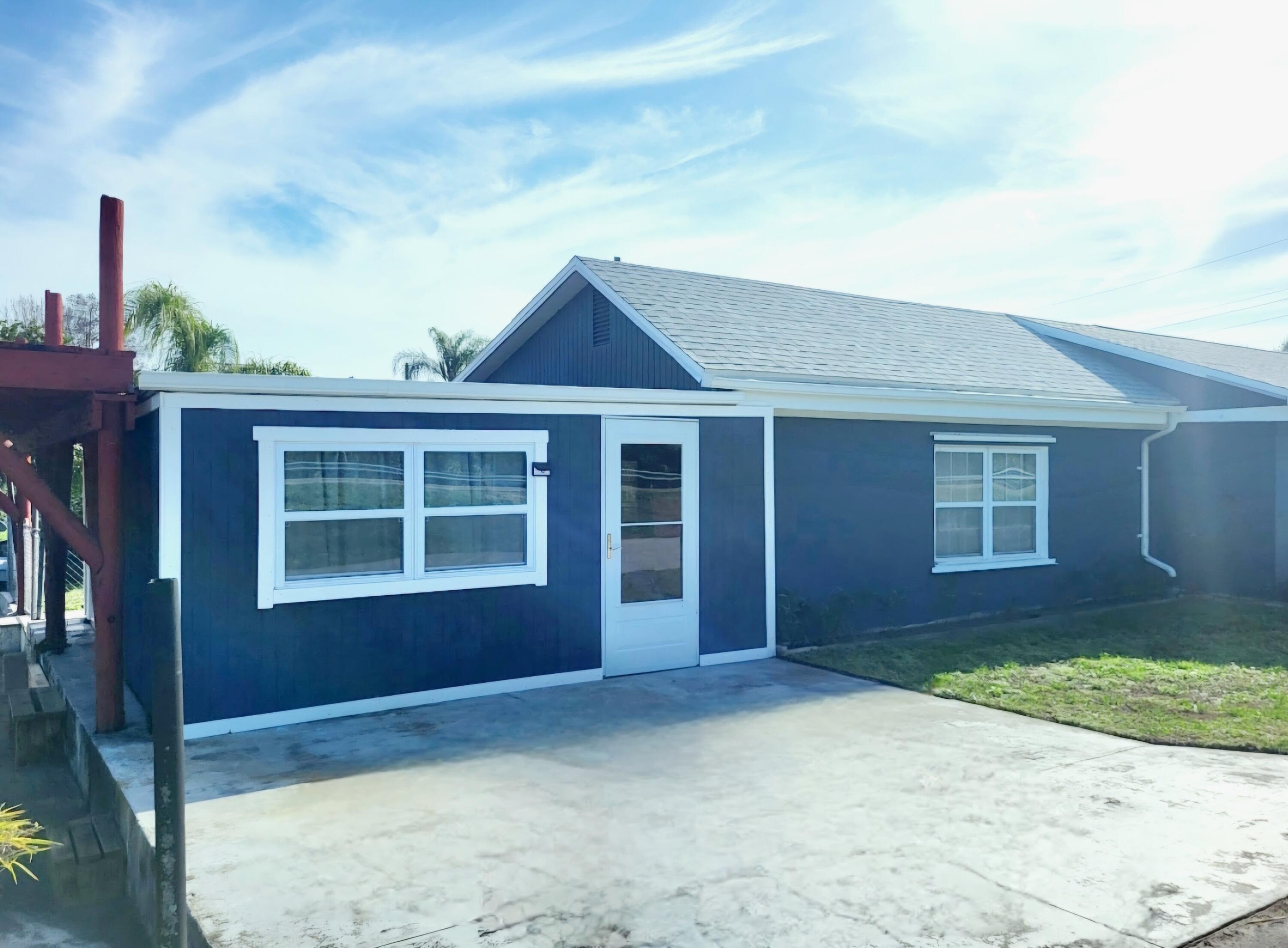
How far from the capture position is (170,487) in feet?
19.9

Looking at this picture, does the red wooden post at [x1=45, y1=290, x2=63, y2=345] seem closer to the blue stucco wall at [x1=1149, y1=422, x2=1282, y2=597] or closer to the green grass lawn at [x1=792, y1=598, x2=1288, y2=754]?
the green grass lawn at [x1=792, y1=598, x2=1288, y2=754]

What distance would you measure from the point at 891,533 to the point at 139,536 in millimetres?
7111

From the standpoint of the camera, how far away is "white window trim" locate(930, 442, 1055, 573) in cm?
1048

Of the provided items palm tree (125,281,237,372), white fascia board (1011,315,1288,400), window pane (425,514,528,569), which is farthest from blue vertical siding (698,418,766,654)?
palm tree (125,281,237,372)

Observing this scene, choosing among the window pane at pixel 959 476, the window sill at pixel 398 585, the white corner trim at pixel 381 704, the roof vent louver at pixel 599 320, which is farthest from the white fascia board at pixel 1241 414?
the window sill at pixel 398 585

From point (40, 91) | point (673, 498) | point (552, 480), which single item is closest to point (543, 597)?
point (552, 480)

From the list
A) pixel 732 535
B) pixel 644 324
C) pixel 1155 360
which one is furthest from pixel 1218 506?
pixel 644 324

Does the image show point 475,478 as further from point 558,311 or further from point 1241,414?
point 1241,414

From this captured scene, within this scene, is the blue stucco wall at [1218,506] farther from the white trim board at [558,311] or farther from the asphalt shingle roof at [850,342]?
the white trim board at [558,311]

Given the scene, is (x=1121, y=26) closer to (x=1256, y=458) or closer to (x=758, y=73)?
(x=758, y=73)

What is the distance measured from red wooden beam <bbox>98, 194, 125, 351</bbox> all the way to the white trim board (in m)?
4.70

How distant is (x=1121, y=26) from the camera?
31.6 feet

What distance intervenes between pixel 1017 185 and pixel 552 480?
11.9m

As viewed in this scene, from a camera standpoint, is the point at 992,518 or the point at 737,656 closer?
the point at 737,656
